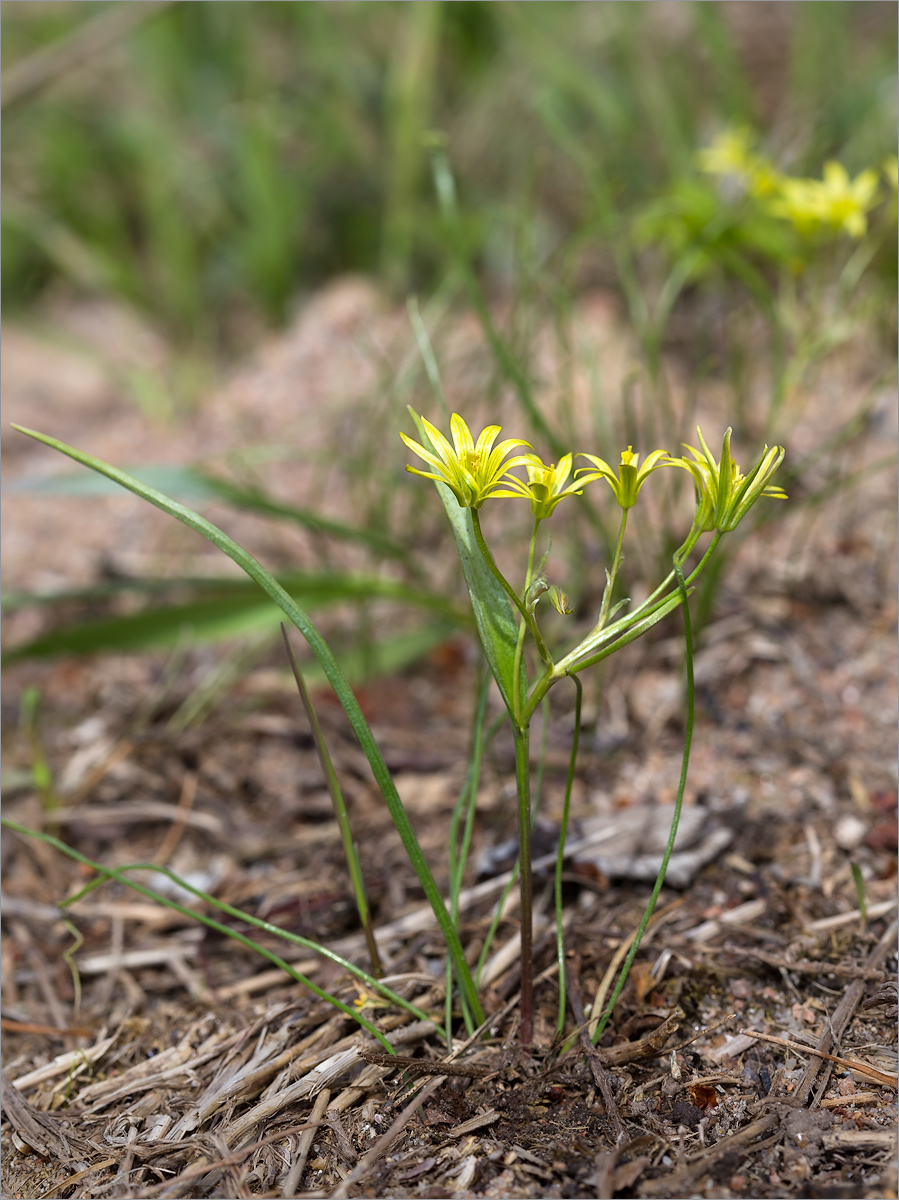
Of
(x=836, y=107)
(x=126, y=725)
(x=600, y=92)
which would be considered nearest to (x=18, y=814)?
(x=126, y=725)

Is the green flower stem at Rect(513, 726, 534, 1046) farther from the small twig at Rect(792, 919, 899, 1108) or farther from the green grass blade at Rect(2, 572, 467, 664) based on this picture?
the green grass blade at Rect(2, 572, 467, 664)

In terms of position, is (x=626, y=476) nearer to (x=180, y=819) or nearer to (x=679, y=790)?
(x=679, y=790)

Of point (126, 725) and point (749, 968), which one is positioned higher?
point (126, 725)

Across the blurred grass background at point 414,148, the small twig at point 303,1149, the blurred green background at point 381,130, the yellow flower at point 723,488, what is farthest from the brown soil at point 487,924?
the blurred green background at point 381,130

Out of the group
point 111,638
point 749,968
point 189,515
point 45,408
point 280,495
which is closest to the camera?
point 189,515

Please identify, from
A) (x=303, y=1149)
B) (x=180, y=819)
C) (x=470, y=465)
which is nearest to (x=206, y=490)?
(x=180, y=819)

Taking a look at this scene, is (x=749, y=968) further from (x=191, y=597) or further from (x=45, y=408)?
(x=45, y=408)

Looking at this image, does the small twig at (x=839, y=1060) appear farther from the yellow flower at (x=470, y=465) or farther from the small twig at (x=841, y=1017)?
the yellow flower at (x=470, y=465)
